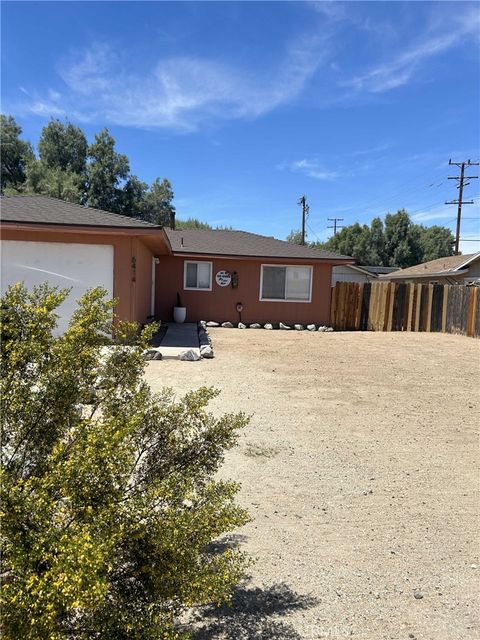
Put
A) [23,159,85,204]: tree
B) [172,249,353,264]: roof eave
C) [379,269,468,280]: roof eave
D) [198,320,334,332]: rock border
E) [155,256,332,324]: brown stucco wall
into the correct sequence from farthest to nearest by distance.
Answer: [23,159,85,204]: tree → [379,269,468,280]: roof eave → [155,256,332,324]: brown stucco wall → [198,320,334,332]: rock border → [172,249,353,264]: roof eave

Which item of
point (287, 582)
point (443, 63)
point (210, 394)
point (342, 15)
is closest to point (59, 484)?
point (210, 394)

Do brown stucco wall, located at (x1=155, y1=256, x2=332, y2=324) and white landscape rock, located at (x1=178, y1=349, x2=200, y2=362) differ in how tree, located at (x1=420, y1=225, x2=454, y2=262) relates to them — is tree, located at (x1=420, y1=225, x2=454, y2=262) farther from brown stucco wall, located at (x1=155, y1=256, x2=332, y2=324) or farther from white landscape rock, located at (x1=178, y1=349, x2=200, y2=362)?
white landscape rock, located at (x1=178, y1=349, x2=200, y2=362)

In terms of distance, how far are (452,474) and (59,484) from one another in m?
3.72

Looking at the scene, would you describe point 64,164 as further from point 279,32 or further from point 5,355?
point 5,355

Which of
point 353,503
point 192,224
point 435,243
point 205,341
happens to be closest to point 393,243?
point 435,243

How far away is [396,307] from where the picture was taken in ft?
52.2

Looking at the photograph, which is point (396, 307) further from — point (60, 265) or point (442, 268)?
point (442, 268)

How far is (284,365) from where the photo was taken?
8883mm

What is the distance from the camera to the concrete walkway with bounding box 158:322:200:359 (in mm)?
9234

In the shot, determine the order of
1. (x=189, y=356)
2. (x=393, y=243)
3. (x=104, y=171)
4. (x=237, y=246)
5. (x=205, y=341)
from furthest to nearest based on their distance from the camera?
(x=393, y=243)
(x=104, y=171)
(x=237, y=246)
(x=205, y=341)
(x=189, y=356)

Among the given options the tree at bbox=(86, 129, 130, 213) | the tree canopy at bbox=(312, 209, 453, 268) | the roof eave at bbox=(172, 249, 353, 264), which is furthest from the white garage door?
the tree canopy at bbox=(312, 209, 453, 268)

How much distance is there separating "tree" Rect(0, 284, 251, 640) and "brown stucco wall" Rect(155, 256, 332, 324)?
13.5 m

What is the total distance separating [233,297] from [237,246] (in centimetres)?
221

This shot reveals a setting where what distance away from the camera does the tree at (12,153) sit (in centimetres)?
3581
